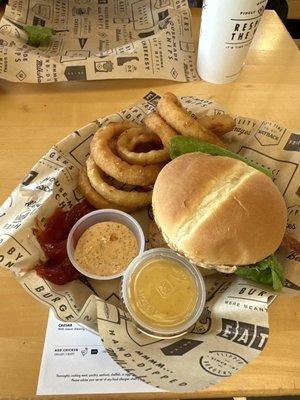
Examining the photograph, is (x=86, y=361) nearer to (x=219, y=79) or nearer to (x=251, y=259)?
(x=251, y=259)

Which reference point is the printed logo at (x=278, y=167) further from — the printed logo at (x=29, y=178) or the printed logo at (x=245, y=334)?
the printed logo at (x=29, y=178)

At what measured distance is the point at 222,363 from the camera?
2.26ft

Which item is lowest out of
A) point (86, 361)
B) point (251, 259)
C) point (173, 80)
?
point (86, 361)

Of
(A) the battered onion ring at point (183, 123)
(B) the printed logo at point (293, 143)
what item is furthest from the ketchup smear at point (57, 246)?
(B) the printed logo at point (293, 143)

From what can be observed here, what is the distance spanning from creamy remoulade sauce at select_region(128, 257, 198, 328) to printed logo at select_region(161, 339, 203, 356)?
4 centimetres

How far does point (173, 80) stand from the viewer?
133 centimetres

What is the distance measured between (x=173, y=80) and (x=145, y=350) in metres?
0.94

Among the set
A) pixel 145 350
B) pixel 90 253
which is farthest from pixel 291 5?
pixel 145 350

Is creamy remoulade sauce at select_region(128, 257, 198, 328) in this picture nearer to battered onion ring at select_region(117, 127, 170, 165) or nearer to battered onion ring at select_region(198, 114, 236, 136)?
battered onion ring at select_region(117, 127, 170, 165)

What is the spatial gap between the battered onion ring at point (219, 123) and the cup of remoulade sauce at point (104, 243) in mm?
332

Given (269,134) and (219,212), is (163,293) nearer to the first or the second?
(219,212)

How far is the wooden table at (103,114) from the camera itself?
752 mm

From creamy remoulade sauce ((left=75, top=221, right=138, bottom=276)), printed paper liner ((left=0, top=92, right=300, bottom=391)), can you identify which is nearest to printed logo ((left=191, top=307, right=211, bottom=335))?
printed paper liner ((left=0, top=92, right=300, bottom=391))

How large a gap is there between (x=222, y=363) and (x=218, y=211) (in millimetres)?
286
